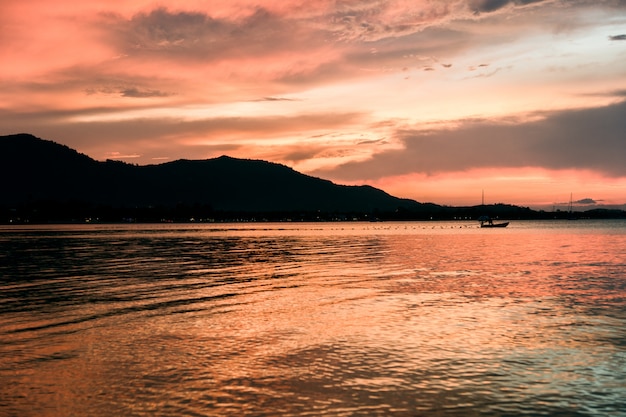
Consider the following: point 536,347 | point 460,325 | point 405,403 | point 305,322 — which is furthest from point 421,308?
point 405,403

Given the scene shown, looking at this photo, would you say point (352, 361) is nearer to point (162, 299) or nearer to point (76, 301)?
point (162, 299)

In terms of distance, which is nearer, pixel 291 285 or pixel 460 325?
pixel 460 325

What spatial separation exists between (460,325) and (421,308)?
6.05 meters

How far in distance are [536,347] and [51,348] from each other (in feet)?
78.5

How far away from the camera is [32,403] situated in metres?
19.6

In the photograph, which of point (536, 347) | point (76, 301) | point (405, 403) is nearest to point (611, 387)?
point (536, 347)

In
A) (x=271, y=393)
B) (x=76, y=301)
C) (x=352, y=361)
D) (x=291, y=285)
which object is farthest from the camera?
(x=291, y=285)

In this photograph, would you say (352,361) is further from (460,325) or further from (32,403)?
(32,403)

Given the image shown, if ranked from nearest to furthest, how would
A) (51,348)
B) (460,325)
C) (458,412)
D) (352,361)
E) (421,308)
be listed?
(458,412), (352,361), (51,348), (460,325), (421,308)

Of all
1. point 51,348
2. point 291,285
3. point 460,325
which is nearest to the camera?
point 51,348

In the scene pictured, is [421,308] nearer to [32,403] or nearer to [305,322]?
[305,322]

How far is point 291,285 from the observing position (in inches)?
2074

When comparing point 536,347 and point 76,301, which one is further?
point 76,301

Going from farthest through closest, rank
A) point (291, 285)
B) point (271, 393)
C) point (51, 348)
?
point (291, 285) → point (51, 348) → point (271, 393)
